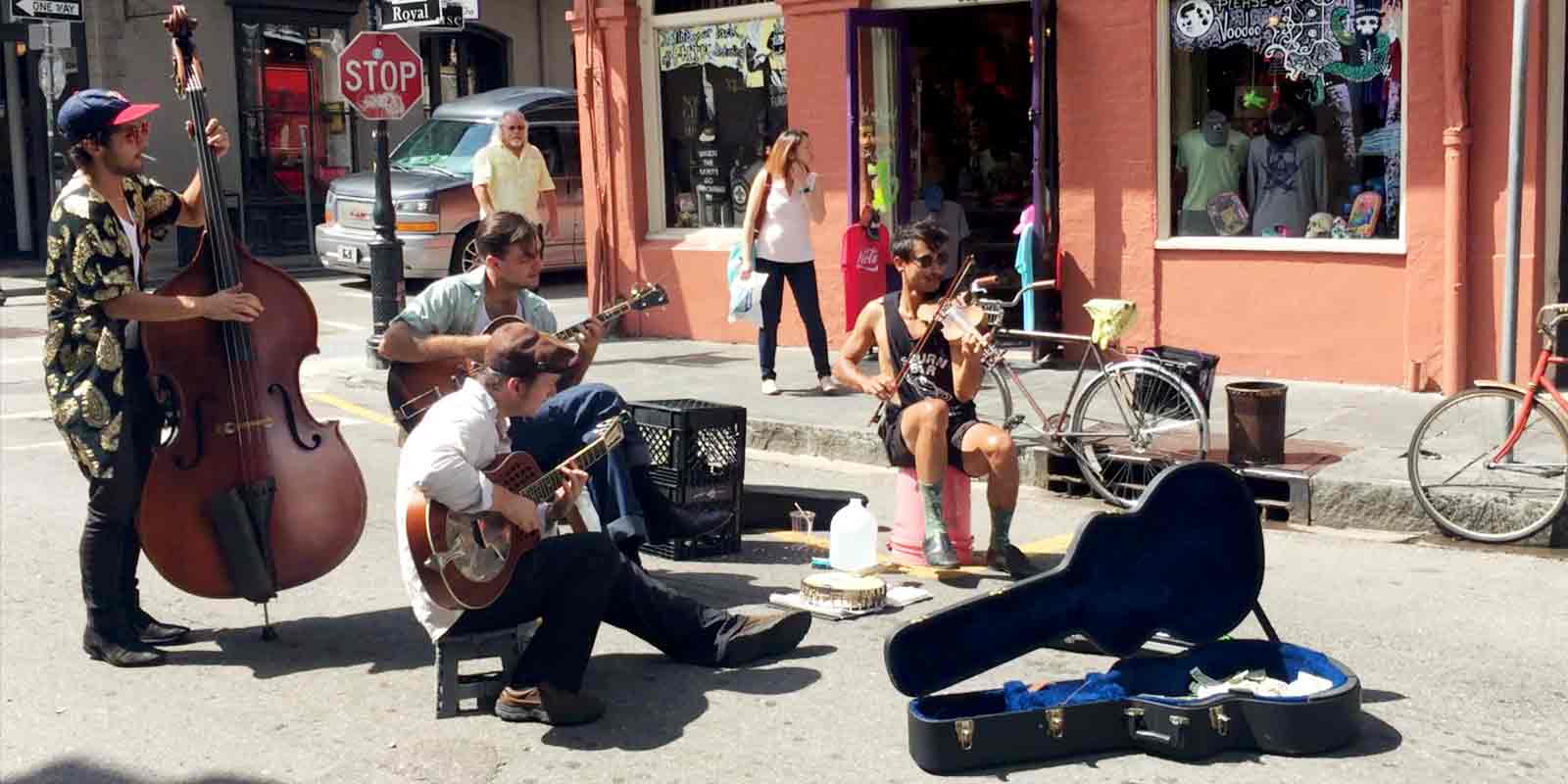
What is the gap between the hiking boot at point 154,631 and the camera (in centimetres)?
641

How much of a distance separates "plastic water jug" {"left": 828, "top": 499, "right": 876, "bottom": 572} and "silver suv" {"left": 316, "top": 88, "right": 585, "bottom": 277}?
1180 centimetres

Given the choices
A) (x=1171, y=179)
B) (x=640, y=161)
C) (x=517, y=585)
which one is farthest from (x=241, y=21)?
(x=517, y=585)

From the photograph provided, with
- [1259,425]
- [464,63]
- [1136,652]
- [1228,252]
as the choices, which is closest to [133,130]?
[1136,652]

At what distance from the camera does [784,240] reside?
454 inches

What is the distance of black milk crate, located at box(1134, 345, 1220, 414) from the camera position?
8.60 metres

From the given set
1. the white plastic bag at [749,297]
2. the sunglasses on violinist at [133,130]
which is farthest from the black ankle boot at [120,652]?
the white plastic bag at [749,297]

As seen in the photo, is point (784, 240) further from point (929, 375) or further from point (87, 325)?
point (87, 325)

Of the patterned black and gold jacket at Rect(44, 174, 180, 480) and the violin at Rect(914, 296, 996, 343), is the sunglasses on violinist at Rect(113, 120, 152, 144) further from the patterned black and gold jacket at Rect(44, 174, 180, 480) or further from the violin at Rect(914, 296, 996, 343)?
the violin at Rect(914, 296, 996, 343)

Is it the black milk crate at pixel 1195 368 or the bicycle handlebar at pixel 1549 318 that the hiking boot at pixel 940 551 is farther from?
the bicycle handlebar at pixel 1549 318

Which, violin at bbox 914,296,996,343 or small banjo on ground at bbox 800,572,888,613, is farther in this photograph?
violin at bbox 914,296,996,343

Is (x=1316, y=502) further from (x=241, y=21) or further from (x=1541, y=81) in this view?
(x=241, y=21)

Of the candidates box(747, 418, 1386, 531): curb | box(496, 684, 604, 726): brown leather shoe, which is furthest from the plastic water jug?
box(747, 418, 1386, 531): curb

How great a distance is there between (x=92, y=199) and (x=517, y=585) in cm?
198

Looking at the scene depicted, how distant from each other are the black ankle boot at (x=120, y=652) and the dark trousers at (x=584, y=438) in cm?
143
